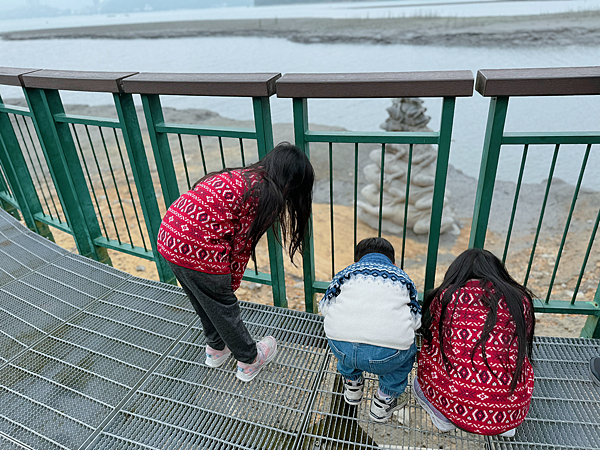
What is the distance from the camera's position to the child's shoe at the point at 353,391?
5.64 feet

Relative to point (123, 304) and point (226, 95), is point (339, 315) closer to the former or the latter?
point (226, 95)

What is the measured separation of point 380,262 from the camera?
1.69 m

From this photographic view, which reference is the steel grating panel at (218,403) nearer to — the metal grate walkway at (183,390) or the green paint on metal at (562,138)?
the metal grate walkway at (183,390)

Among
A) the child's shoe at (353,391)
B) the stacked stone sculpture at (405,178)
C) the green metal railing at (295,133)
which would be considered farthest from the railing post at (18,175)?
the stacked stone sculpture at (405,178)

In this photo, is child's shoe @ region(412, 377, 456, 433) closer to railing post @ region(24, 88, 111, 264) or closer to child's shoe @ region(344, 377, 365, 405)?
child's shoe @ region(344, 377, 365, 405)

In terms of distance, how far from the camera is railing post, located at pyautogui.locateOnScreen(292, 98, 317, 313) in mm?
1904

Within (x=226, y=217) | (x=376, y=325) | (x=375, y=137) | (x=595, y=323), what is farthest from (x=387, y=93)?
(x=595, y=323)

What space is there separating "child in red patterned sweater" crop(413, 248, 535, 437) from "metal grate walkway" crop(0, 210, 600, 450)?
0.60ft

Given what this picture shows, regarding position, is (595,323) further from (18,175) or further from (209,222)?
(18,175)

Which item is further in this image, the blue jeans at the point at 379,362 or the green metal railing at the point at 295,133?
the green metal railing at the point at 295,133

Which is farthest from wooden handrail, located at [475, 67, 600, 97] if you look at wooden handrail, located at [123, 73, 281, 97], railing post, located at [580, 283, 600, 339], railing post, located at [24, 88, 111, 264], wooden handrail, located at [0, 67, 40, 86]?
wooden handrail, located at [0, 67, 40, 86]

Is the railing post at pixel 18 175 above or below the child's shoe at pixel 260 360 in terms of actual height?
above

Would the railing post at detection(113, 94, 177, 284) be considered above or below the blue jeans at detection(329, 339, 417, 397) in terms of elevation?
above

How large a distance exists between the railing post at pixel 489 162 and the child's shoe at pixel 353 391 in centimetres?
89
